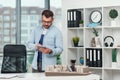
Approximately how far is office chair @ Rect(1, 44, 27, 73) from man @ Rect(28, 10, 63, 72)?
17 centimetres

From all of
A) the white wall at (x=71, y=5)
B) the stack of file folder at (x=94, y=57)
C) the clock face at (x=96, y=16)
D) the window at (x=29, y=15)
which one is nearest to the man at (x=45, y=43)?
the stack of file folder at (x=94, y=57)

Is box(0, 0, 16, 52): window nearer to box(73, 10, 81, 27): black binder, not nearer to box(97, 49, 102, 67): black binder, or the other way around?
box(73, 10, 81, 27): black binder

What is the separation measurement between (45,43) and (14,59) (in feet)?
1.75

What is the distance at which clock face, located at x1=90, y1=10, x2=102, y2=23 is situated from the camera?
16.8 feet

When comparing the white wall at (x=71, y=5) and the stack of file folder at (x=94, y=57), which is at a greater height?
the white wall at (x=71, y=5)

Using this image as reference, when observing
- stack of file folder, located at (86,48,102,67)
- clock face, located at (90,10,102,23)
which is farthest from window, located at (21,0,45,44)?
stack of file folder, located at (86,48,102,67)

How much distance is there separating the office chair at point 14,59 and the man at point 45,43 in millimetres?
171

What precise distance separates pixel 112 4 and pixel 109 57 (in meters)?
0.96

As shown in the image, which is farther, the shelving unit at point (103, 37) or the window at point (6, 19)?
the window at point (6, 19)

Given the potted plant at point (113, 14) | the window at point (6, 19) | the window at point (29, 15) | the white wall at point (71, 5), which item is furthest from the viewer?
the window at point (29, 15)

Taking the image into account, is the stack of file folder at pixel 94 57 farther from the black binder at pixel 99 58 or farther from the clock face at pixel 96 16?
the clock face at pixel 96 16

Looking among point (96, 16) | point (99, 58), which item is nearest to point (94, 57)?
point (99, 58)

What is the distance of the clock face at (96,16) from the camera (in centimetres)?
513

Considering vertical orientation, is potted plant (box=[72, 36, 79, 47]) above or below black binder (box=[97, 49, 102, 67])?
above
